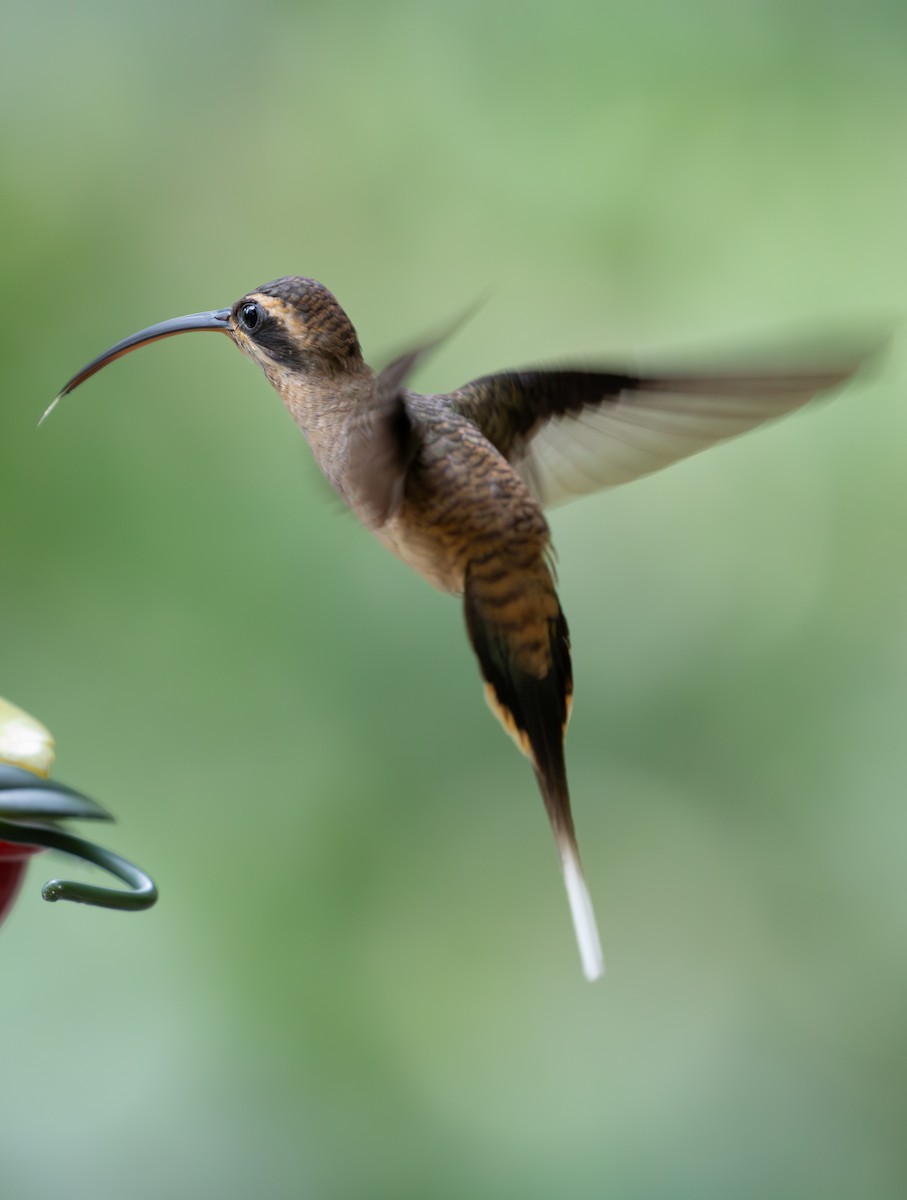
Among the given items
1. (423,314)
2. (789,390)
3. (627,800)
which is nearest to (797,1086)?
(627,800)

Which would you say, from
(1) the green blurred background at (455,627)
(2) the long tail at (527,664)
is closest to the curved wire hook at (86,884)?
(2) the long tail at (527,664)

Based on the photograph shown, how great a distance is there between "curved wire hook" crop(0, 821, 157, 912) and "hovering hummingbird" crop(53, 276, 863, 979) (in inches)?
→ 13.1

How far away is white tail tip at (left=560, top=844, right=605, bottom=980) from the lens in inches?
41.1

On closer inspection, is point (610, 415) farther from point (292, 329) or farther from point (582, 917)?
point (582, 917)

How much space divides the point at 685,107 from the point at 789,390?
2044 mm

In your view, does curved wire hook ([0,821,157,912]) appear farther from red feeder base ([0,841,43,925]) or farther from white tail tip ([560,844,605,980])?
white tail tip ([560,844,605,980])

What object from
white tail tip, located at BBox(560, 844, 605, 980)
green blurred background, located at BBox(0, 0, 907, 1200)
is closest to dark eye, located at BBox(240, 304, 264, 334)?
white tail tip, located at BBox(560, 844, 605, 980)

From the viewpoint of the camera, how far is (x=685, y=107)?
116 inches

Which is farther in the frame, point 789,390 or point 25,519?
point 25,519

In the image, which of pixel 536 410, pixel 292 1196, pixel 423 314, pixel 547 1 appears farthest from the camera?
pixel 547 1

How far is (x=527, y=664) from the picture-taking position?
1.22 meters

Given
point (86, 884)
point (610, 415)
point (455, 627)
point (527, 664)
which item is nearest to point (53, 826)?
point (86, 884)

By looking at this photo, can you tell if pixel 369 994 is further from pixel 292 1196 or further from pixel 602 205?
pixel 602 205

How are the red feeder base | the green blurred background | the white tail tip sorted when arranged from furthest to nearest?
1. the green blurred background
2. the red feeder base
3. the white tail tip
